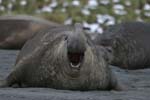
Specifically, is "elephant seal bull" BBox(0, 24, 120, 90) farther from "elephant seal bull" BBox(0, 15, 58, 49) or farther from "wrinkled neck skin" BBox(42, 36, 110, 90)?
"elephant seal bull" BBox(0, 15, 58, 49)

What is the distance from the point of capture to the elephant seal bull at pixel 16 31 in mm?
11828

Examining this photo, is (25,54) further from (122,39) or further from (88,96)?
(122,39)

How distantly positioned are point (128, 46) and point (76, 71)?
3.63 meters

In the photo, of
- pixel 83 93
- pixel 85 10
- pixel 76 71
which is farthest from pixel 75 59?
pixel 85 10

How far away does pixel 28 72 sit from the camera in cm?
675

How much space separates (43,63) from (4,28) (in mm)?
5549

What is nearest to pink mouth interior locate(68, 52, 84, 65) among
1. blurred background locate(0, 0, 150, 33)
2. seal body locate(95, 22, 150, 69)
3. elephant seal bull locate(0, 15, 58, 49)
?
seal body locate(95, 22, 150, 69)

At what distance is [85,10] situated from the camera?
17.7m

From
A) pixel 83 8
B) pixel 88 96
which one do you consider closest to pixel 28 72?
pixel 88 96

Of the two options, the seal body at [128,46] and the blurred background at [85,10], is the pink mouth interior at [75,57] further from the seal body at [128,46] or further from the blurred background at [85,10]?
the blurred background at [85,10]

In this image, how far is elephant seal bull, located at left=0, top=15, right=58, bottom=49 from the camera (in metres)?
11.8

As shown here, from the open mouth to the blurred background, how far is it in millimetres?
10628

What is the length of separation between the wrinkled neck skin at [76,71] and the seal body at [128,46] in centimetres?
290

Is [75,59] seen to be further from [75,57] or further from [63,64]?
[63,64]
